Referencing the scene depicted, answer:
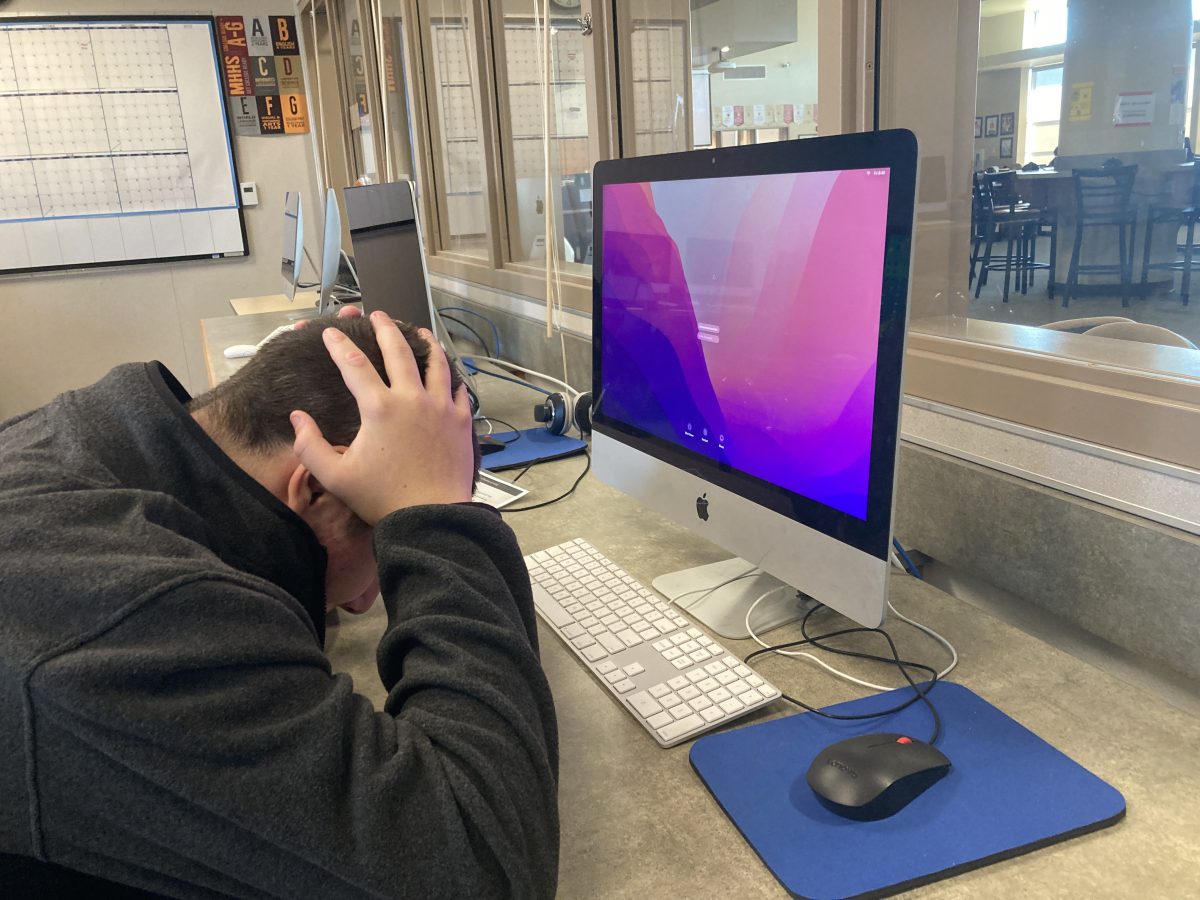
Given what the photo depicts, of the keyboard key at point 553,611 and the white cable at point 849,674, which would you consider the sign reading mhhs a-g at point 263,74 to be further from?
the white cable at point 849,674

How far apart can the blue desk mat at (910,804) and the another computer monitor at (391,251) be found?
1165mm

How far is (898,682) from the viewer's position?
812 mm

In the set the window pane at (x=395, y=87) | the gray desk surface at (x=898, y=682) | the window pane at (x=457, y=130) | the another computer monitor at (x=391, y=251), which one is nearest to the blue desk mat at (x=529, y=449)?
the another computer monitor at (x=391, y=251)

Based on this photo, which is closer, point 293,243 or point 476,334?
point 476,334

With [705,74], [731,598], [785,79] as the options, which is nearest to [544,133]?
[705,74]

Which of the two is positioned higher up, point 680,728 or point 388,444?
point 388,444

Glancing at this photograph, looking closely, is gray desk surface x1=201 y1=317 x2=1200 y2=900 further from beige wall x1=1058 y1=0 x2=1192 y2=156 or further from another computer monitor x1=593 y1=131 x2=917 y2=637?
beige wall x1=1058 y1=0 x2=1192 y2=156

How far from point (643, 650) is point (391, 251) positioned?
1198 millimetres

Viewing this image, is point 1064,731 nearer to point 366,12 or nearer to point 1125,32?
point 1125,32

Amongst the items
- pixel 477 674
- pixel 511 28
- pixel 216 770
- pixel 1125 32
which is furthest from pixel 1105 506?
pixel 511 28

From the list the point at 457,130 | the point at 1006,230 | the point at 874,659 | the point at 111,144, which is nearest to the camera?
the point at 874,659

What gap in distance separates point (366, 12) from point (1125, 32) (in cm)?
309

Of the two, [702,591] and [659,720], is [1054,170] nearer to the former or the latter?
[702,591]

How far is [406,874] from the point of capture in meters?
0.50
